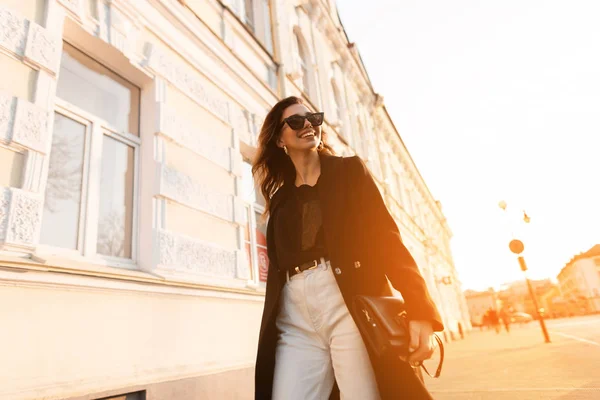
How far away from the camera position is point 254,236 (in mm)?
5555

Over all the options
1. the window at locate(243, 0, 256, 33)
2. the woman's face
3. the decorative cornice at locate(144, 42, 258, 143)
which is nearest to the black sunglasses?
the woman's face

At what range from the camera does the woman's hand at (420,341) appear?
1.55 m

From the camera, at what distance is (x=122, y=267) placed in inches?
134

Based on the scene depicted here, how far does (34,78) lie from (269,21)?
6118 mm

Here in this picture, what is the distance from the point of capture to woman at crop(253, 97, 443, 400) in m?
1.65

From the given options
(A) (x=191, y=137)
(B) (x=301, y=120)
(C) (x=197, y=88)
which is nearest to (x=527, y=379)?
(B) (x=301, y=120)

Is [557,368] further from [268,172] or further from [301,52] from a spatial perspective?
[301,52]

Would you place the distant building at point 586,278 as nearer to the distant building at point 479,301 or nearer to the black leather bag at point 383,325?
the distant building at point 479,301

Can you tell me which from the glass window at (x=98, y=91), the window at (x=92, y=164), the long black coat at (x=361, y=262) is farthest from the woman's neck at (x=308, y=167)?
the glass window at (x=98, y=91)

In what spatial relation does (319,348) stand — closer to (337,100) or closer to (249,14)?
(249,14)

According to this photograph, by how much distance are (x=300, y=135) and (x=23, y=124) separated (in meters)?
1.95

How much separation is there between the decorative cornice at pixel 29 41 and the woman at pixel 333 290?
226 centimetres

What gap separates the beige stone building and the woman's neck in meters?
1.68

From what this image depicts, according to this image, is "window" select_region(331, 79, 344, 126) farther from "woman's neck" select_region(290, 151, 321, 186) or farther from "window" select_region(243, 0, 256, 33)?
"woman's neck" select_region(290, 151, 321, 186)
